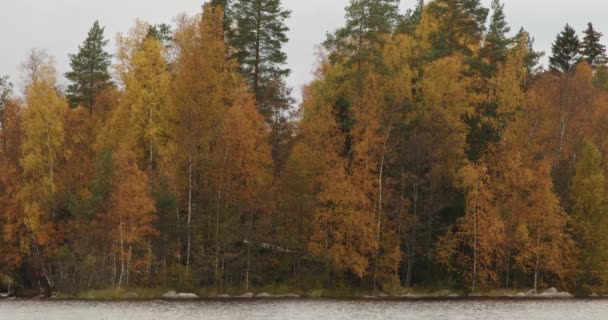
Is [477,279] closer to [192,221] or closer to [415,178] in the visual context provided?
[415,178]

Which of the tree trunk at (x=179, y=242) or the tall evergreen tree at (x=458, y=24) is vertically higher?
the tall evergreen tree at (x=458, y=24)

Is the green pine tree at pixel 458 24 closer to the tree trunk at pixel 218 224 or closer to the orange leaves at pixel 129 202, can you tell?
the tree trunk at pixel 218 224

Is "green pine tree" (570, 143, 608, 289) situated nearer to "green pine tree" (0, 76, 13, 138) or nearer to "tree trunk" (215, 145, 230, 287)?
"tree trunk" (215, 145, 230, 287)

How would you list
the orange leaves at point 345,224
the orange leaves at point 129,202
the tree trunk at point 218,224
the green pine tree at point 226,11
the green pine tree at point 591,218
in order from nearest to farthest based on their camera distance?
the orange leaves at point 129,202 < the orange leaves at point 345,224 < the tree trunk at point 218,224 < the green pine tree at point 591,218 < the green pine tree at point 226,11

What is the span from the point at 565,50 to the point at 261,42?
129 feet

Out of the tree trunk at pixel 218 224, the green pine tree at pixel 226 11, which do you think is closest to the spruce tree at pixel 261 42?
the green pine tree at pixel 226 11

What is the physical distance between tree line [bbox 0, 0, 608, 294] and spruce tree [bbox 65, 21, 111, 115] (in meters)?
11.3

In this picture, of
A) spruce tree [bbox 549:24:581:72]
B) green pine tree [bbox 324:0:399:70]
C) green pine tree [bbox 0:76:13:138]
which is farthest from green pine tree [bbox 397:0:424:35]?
green pine tree [bbox 0:76:13:138]

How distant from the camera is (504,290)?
192 feet

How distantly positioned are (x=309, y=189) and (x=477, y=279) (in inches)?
590

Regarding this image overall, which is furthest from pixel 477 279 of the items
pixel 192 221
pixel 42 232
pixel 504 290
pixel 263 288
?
pixel 42 232

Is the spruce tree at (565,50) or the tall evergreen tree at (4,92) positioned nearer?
the tall evergreen tree at (4,92)

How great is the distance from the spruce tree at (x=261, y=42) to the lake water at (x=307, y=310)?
83.6ft

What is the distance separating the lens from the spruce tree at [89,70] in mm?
75688
